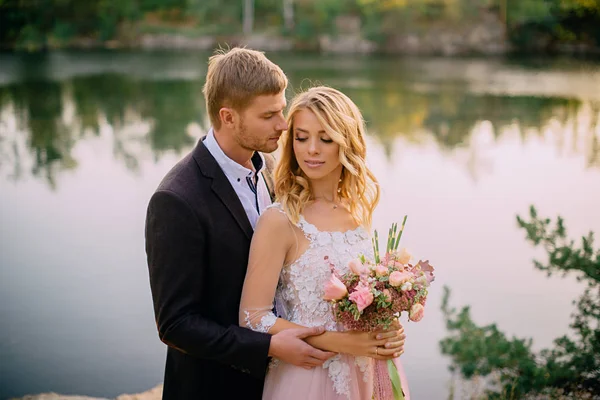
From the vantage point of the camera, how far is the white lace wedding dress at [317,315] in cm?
253

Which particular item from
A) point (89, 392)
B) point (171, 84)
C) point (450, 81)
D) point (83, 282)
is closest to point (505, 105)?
point (450, 81)

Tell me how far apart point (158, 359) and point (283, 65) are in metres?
18.9

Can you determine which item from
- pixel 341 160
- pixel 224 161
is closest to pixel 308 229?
A: pixel 341 160

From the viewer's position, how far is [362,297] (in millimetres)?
2238

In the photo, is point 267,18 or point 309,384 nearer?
point 309,384

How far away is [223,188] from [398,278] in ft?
2.22

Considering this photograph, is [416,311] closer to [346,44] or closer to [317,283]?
[317,283]

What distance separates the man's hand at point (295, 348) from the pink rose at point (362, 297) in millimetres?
275

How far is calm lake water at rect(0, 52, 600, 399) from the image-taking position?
787cm

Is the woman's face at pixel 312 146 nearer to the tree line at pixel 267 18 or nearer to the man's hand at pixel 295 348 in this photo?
the man's hand at pixel 295 348

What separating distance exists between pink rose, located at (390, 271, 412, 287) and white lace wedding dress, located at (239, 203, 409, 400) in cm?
26

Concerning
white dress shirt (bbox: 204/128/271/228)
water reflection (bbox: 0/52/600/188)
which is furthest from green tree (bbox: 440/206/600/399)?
water reflection (bbox: 0/52/600/188)

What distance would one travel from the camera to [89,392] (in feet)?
22.6

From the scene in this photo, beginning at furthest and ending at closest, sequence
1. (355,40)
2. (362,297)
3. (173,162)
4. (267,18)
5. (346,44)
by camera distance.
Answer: (267,18), (346,44), (355,40), (173,162), (362,297)
